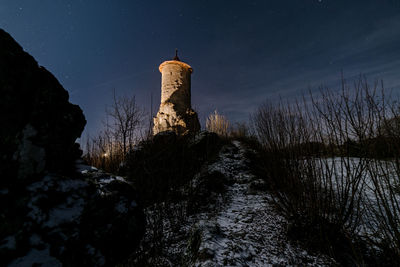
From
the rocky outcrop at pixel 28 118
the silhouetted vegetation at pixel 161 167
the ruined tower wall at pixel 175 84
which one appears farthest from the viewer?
the ruined tower wall at pixel 175 84

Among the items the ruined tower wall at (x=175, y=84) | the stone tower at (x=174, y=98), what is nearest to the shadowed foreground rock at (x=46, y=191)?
the stone tower at (x=174, y=98)

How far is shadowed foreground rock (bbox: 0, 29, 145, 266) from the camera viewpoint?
82 cm

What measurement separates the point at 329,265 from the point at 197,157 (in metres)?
3.46

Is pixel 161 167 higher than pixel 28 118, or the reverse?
pixel 28 118

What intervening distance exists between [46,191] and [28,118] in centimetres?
45

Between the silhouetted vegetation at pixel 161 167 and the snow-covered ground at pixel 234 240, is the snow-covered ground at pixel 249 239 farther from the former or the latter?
the silhouetted vegetation at pixel 161 167

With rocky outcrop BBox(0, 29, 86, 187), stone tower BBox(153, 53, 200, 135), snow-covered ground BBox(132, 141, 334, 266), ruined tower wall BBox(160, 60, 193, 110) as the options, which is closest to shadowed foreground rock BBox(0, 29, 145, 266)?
rocky outcrop BBox(0, 29, 86, 187)

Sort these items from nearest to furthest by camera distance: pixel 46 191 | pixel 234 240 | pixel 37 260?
pixel 37 260 → pixel 46 191 → pixel 234 240

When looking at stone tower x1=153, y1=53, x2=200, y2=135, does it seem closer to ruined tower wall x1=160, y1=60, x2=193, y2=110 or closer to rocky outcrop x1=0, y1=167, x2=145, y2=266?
ruined tower wall x1=160, y1=60, x2=193, y2=110

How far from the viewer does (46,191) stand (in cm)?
95

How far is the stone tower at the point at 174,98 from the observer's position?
877 cm

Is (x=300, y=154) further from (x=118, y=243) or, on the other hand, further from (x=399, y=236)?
(x=118, y=243)

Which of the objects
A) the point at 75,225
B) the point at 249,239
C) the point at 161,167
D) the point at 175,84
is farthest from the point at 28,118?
the point at 175,84

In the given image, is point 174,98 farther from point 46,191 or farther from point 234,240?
point 46,191
